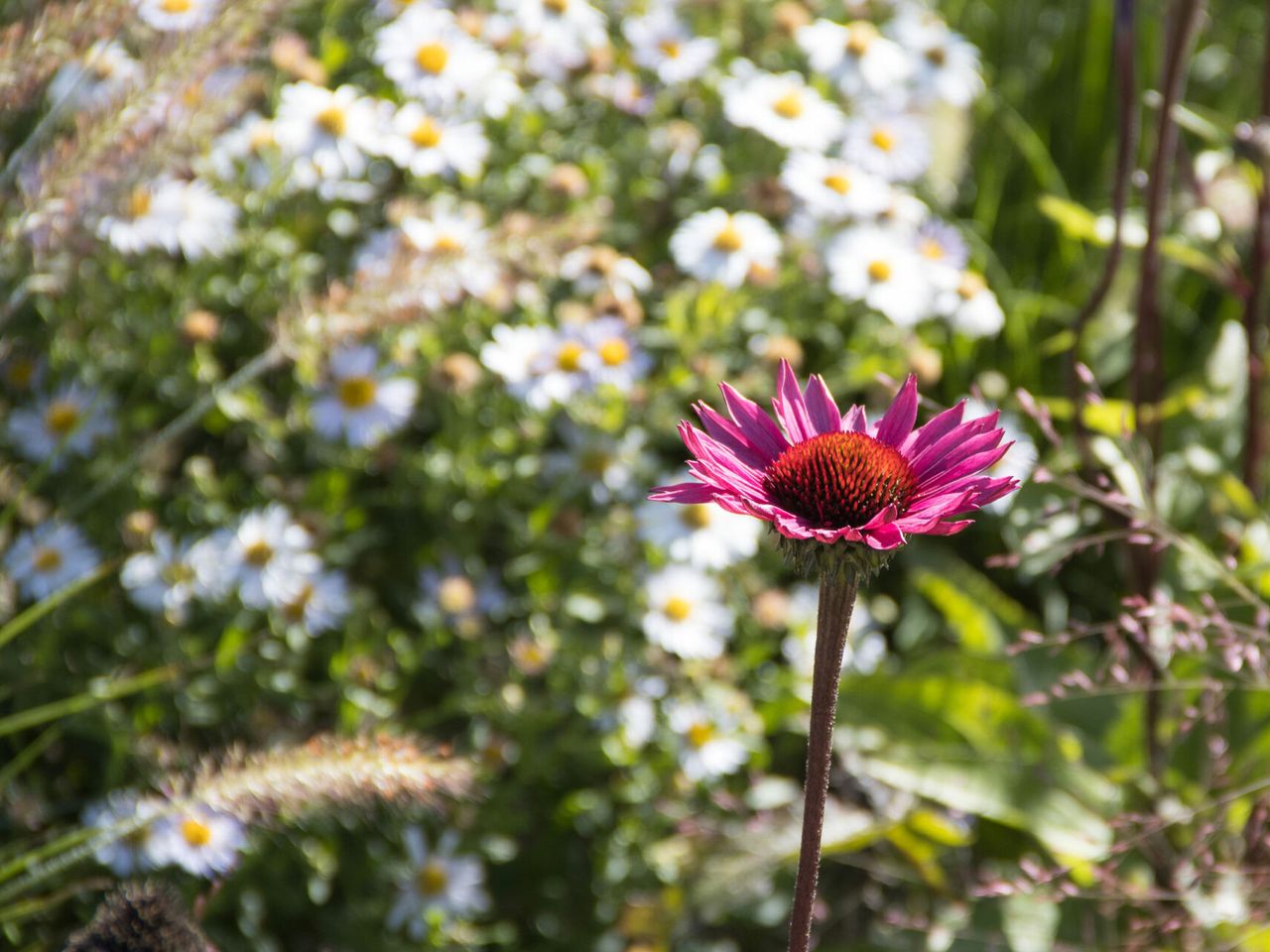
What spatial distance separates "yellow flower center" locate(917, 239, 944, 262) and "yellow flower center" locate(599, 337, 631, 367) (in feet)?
1.64

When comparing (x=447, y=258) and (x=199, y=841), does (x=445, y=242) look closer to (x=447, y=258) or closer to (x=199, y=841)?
(x=447, y=258)

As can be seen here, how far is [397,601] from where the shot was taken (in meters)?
1.76

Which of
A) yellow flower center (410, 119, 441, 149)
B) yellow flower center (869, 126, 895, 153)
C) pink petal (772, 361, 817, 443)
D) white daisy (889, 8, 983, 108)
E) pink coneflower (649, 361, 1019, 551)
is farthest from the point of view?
white daisy (889, 8, 983, 108)

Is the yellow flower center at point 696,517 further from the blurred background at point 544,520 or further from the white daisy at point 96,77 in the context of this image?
the white daisy at point 96,77

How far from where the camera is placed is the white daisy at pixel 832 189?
1.80 m

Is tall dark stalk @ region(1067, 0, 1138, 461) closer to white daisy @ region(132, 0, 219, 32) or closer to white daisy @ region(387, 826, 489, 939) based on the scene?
white daisy @ region(387, 826, 489, 939)

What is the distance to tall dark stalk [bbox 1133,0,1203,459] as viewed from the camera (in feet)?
4.22

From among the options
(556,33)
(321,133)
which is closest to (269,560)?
(321,133)

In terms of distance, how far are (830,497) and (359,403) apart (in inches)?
39.0

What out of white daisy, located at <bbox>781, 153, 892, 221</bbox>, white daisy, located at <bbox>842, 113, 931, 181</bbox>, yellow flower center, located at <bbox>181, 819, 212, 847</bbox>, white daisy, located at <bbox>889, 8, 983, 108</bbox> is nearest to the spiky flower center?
yellow flower center, located at <bbox>181, 819, 212, 847</bbox>

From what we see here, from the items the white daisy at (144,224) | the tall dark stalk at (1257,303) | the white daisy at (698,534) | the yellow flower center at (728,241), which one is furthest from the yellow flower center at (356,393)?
the tall dark stalk at (1257,303)

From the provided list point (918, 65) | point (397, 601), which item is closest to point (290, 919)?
point (397, 601)

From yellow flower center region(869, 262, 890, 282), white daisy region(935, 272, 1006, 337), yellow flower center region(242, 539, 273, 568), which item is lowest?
white daisy region(935, 272, 1006, 337)

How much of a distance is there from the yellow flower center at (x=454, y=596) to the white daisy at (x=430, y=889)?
0.25 meters
